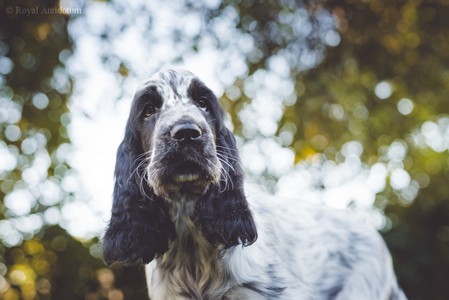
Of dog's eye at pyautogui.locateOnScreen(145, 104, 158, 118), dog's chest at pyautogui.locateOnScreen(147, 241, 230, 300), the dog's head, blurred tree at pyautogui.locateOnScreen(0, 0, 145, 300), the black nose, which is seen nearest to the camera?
the black nose

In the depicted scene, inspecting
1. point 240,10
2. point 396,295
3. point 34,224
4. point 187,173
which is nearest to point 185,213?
point 187,173

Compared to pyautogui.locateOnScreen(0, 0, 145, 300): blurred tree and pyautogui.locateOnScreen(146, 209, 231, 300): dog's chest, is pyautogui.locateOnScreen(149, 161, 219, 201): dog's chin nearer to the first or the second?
pyautogui.locateOnScreen(146, 209, 231, 300): dog's chest

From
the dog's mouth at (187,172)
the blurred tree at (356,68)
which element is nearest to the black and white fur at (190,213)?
Answer: the dog's mouth at (187,172)

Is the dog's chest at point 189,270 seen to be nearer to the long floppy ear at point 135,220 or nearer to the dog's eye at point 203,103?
the long floppy ear at point 135,220

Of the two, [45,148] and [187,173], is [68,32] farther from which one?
[187,173]

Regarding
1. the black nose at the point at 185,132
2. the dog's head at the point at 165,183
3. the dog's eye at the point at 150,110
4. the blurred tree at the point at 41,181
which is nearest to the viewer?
the black nose at the point at 185,132

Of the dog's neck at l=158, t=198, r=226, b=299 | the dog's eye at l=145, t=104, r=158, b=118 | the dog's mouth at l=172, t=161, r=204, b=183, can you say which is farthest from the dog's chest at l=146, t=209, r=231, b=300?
the dog's eye at l=145, t=104, r=158, b=118

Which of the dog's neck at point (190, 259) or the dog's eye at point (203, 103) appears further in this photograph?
the dog's eye at point (203, 103)

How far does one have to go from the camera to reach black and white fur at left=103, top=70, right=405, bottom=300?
9.51ft

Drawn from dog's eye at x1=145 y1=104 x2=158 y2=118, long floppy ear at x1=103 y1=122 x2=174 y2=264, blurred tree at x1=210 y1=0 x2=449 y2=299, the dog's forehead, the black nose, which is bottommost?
long floppy ear at x1=103 y1=122 x2=174 y2=264

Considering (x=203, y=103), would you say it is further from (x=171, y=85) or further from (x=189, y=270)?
(x=189, y=270)

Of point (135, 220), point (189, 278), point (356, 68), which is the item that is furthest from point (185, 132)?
point (356, 68)

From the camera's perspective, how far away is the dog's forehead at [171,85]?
3.16 m

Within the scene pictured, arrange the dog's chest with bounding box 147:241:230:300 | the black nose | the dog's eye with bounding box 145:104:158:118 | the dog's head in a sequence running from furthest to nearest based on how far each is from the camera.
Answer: the dog's eye with bounding box 145:104:158:118, the dog's chest with bounding box 147:241:230:300, the dog's head, the black nose
